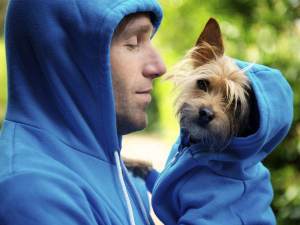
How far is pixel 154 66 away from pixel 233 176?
79cm

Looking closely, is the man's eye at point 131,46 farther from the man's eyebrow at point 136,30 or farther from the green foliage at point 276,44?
the green foliage at point 276,44

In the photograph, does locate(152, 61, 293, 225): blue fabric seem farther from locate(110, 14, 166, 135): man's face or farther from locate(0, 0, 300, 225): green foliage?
locate(0, 0, 300, 225): green foliage

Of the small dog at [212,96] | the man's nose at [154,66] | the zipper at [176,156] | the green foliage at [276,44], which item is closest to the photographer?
the man's nose at [154,66]

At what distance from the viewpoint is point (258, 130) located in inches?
103

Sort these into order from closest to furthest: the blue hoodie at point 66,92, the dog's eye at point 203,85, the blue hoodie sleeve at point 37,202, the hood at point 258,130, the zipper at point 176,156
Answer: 1. the blue hoodie sleeve at point 37,202
2. the blue hoodie at point 66,92
3. the hood at point 258,130
4. the zipper at point 176,156
5. the dog's eye at point 203,85

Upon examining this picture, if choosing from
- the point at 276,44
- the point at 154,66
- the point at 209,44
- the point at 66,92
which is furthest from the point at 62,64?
the point at 276,44

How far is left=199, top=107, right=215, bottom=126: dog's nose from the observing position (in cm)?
288

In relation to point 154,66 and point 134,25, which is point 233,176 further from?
point 134,25

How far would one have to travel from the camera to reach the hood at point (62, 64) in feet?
6.75

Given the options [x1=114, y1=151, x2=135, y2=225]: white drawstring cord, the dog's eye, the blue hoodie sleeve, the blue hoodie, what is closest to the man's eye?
the blue hoodie

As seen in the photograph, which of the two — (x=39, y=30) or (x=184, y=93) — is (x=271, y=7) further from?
(x=39, y=30)

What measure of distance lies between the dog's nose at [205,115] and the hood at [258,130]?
12cm

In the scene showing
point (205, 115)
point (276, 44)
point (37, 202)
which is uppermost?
point (37, 202)

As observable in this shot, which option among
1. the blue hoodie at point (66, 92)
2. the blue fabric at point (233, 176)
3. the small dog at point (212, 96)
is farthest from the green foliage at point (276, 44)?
the blue hoodie at point (66, 92)
